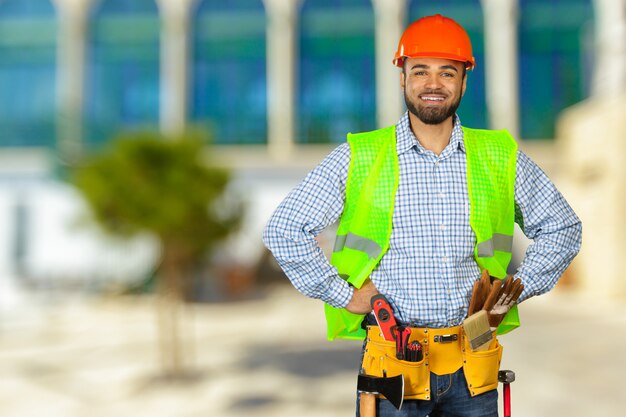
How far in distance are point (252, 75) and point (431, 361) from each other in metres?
18.9

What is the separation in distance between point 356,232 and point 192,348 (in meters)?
9.63

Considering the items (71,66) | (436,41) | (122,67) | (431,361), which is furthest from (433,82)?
(71,66)

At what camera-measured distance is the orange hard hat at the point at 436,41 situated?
6.35 ft

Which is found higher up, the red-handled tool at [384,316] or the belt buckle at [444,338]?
the red-handled tool at [384,316]

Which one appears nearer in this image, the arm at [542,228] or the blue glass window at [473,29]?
the arm at [542,228]

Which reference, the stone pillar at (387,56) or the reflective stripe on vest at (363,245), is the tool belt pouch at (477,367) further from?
the stone pillar at (387,56)

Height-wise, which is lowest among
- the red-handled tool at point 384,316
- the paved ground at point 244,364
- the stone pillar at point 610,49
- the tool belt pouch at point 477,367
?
the paved ground at point 244,364

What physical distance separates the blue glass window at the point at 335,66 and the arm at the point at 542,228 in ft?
58.4

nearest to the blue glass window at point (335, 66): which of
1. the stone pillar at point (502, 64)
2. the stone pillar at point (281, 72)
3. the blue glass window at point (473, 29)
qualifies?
the stone pillar at point (281, 72)

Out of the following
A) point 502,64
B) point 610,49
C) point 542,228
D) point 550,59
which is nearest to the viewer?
point 542,228

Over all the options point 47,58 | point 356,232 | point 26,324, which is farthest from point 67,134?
point 356,232

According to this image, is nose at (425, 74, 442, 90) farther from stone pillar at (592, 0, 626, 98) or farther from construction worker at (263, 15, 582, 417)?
stone pillar at (592, 0, 626, 98)

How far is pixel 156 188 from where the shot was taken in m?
8.49

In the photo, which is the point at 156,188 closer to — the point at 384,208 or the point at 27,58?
the point at 384,208
